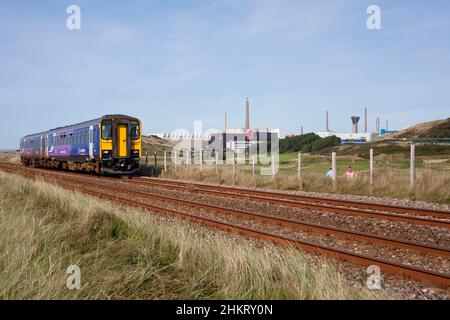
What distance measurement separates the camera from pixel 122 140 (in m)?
23.0

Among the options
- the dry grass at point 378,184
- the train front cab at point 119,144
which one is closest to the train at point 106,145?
the train front cab at point 119,144

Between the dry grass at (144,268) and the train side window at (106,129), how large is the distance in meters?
15.4

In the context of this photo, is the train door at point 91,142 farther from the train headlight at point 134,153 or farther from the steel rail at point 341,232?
the steel rail at point 341,232

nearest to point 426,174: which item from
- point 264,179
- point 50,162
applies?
point 264,179

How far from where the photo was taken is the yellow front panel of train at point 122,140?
22844 mm

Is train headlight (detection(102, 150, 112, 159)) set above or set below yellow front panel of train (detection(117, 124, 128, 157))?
below

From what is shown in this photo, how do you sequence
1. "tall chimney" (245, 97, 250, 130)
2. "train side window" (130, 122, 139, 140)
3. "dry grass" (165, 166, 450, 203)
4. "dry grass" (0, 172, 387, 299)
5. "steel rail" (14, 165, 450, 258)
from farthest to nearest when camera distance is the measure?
"tall chimney" (245, 97, 250, 130)
"train side window" (130, 122, 139, 140)
"dry grass" (165, 166, 450, 203)
"steel rail" (14, 165, 450, 258)
"dry grass" (0, 172, 387, 299)

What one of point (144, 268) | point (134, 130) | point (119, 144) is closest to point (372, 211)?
point (144, 268)

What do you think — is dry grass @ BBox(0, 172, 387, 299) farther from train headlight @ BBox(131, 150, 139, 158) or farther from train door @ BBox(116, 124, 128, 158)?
train headlight @ BBox(131, 150, 139, 158)

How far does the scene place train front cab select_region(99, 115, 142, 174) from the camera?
22.3 m

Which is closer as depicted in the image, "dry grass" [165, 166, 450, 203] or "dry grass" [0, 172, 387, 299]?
"dry grass" [0, 172, 387, 299]

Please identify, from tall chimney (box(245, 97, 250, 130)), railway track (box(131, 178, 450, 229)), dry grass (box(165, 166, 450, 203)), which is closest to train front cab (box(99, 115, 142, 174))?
dry grass (box(165, 166, 450, 203))

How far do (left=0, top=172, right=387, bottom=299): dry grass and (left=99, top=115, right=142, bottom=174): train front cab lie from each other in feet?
50.5

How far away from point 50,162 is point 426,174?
2764 centimetres
